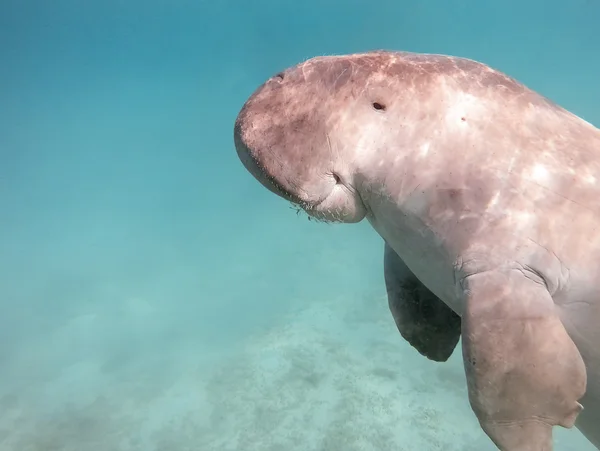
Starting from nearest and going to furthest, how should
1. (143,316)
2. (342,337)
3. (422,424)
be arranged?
(422,424)
(342,337)
(143,316)

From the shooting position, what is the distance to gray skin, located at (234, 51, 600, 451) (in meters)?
1.72

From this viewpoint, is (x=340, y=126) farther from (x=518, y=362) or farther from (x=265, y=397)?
(x=265, y=397)

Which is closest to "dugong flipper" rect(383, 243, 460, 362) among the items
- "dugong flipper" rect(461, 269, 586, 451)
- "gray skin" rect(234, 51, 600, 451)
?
"gray skin" rect(234, 51, 600, 451)

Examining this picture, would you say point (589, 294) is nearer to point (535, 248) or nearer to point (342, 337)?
point (535, 248)

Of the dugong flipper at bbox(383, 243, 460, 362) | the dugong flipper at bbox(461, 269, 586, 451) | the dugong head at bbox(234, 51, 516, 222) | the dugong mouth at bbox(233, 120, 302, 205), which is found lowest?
the dugong flipper at bbox(383, 243, 460, 362)

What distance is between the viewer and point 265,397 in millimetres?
7582

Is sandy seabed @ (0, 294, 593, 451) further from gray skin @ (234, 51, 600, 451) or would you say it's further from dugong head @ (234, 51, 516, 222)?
dugong head @ (234, 51, 516, 222)

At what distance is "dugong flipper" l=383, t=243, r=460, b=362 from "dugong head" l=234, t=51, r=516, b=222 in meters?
0.87

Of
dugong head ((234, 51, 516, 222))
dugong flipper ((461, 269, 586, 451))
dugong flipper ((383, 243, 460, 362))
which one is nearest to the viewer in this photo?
dugong flipper ((461, 269, 586, 451))

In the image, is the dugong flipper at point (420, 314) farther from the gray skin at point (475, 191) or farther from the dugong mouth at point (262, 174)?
the dugong mouth at point (262, 174)

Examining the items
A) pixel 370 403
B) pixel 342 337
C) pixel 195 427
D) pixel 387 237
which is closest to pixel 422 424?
pixel 370 403

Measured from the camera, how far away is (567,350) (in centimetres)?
171

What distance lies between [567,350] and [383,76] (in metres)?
1.25

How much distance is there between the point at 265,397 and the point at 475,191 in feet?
21.2
